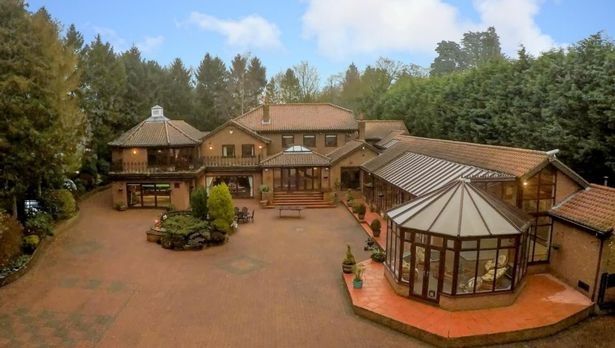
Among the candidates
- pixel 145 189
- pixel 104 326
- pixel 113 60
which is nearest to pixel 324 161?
pixel 145 189

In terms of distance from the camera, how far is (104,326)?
12391 millimetres

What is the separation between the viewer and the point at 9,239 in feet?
52.3

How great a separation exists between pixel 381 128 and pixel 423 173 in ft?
69.9

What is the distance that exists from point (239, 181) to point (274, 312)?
66.5 feet

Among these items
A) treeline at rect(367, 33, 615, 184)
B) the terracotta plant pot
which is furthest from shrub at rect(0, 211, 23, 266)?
treeline at rect(367, 33, 615, 184)

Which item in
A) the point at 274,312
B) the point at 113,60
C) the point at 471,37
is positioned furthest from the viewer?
the point at 471,37

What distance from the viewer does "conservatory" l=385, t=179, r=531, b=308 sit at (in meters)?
12.8

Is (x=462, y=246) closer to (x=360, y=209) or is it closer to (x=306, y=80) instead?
(x=360, y=209)

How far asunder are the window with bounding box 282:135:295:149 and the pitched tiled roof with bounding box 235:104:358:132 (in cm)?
81

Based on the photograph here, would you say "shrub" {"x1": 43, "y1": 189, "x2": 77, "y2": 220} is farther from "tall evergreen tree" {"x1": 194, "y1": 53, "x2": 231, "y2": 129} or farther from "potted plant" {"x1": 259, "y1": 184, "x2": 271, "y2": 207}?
"tall evergreen tree" {"x1": 194, "y1": 53, "x2": 231, "y2": 129}

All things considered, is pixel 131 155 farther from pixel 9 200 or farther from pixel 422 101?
pixel 422 101

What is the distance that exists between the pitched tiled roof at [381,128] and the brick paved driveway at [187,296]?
19850 mm

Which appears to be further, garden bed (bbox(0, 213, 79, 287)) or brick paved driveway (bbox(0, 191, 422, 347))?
garden bed (bbox(0, 213, 79, 287))

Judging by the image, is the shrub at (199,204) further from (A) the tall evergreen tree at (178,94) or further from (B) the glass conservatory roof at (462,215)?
(A) the tall evergreen tree at (178,94)
